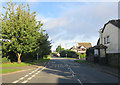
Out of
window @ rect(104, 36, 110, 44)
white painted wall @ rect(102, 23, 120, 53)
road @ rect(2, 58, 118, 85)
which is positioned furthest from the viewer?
window @ rect(104, 36, 110, 44)

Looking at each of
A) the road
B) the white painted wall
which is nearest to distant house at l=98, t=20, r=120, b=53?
the white painted wall

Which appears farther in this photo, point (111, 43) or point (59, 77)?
point (111, 43)

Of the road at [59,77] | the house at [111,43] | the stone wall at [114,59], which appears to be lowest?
the road at [59,77]

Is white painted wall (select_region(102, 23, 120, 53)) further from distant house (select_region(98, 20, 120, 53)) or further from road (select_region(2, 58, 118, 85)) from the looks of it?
road (select_region(2, 58, 118, 85))

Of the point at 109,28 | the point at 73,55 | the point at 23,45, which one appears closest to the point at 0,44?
the point at 23,45

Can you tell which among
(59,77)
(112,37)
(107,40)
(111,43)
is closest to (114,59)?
(111,43)

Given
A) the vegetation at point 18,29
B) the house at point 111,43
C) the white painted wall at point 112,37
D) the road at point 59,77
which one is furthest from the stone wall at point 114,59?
the vegetation at point 18,29

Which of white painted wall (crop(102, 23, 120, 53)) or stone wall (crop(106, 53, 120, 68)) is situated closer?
stone wall (crop(106, 53, 120, 68))

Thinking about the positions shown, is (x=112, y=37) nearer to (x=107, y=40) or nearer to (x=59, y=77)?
(x=107, y=40)

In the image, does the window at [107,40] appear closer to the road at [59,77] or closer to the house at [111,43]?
the house at [111,43]

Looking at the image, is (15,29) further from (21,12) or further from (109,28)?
(109,28)

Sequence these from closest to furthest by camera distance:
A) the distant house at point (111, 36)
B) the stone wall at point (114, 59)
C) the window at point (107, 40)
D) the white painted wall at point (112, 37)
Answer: the stone wall at point (114, 59)
the distant house at point (111, 36)
the white painted wall at point (112, 37)
the window at point (107, 40)

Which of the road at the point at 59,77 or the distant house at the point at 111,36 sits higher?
the distant house at the point at 111,36

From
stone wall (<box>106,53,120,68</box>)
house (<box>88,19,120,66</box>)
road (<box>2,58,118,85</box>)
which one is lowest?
road (<box>2,58,118,85</box>)
